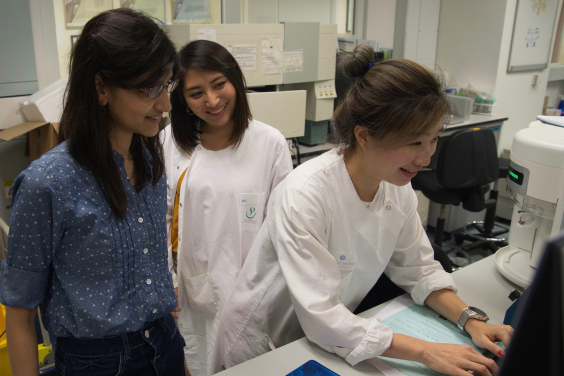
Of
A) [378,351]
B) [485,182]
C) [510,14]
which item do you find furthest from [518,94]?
[378,351]

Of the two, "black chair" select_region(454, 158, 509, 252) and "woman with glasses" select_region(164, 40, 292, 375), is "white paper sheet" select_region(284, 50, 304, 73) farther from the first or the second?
"black chair" select_region(454, 158, 509, 252)

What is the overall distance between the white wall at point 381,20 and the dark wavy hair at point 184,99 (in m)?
2.53

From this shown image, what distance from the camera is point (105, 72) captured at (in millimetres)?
780

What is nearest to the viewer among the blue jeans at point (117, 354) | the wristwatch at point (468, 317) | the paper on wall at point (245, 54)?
the blue jeans at point (117, 354)

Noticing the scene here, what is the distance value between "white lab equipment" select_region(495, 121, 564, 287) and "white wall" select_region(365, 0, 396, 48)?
270 cm

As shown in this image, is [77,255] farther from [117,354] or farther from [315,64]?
[315,64]

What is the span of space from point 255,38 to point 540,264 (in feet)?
6.58

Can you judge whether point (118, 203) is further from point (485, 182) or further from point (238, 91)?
point (485, 182)

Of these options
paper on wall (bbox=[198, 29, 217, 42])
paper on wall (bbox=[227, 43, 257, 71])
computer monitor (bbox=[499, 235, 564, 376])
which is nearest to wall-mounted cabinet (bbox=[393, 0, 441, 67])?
paper on wall (bbox=[227, 43, 257, 71])

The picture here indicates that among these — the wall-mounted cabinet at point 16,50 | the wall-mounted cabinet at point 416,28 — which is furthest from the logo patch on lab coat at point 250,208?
the wall-mounted cabinet at point 416,28

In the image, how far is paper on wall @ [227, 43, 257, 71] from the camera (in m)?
2.08

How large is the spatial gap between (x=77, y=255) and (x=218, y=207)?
69 cm

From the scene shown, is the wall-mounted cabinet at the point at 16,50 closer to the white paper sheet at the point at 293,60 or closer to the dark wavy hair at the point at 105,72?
the white paper sheet at the point at 293,60

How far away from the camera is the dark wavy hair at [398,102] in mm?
938
